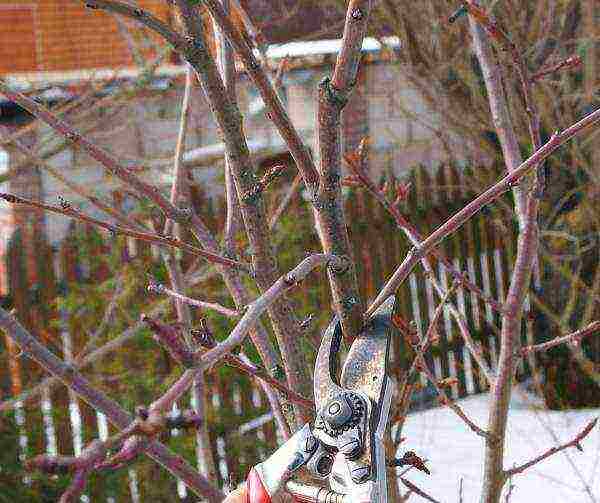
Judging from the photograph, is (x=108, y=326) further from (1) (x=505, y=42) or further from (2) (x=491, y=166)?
(1) (x=505, y=42)

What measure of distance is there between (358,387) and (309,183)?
0.25 metres

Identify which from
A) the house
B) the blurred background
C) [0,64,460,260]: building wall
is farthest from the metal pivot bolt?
the house

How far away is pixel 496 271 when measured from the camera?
7316 millimetres

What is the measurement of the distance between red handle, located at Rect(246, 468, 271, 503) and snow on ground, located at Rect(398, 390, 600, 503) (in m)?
3.02

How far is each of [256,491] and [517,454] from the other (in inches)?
163

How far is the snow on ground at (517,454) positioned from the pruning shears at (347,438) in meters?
2.99

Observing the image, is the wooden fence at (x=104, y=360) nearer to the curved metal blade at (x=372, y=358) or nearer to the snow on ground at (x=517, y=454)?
the snow on ground at (x=517, y=454)

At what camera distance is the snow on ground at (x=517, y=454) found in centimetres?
427

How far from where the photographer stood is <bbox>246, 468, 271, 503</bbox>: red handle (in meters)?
1.01

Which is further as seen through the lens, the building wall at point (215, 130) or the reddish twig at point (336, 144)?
the building wall at point (215, 130)

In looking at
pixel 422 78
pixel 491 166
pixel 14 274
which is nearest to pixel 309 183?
pixel 14 274

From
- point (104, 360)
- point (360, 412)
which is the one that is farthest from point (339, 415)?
point (104, 360)

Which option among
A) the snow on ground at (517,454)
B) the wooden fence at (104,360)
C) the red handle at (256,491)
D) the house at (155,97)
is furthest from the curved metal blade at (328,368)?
the house at (155,97)

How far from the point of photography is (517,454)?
4875 millimetres
